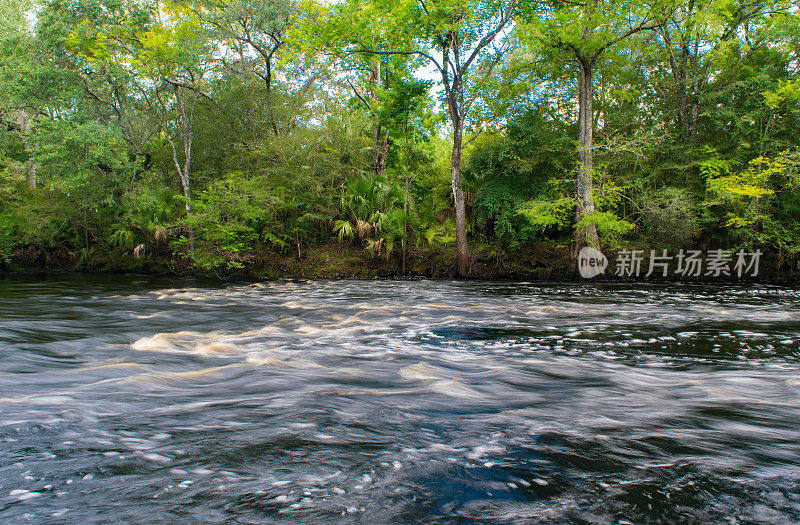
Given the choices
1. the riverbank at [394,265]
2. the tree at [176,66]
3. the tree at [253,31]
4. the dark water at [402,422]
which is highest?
the tree at [253,31]

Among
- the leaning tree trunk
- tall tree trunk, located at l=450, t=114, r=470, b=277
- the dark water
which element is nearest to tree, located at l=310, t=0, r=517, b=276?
tall tree trunk, located at l=450, t=114, r=470, b=277

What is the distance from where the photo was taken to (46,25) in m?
18.3

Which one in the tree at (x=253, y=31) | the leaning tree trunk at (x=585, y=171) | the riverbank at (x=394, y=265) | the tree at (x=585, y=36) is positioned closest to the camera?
the tree at (x=585, y=36)

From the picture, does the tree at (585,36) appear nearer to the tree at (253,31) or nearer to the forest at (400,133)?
the forest at (400,133)

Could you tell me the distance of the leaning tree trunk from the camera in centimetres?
1630

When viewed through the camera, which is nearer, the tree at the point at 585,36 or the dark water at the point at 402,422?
the dark water at the point at 402,422

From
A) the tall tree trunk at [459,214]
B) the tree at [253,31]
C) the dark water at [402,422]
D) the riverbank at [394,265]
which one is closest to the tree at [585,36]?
the riverbank at [394,265]

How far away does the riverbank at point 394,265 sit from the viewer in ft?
56.2

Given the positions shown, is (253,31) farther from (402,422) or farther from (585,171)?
(402,422)

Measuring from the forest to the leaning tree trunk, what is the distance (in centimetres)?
11

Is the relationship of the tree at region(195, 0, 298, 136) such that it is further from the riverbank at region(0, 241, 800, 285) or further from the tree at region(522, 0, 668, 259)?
the tree at region(522, 0, 668, 259)

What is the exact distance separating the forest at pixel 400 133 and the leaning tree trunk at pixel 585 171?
0.11m

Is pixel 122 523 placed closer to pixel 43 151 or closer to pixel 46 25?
pixel 43 151

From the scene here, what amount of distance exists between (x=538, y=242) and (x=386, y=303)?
31.1 feet
